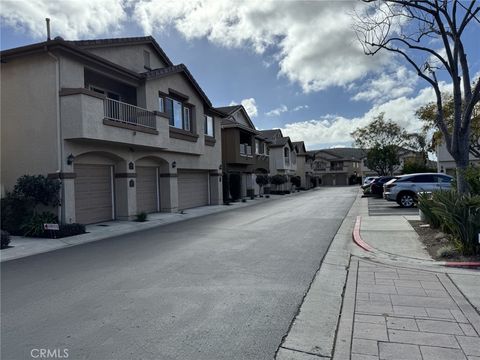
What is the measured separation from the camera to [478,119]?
2277cm

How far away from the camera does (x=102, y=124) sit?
45.2 feet

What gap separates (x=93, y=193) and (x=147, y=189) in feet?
12.8

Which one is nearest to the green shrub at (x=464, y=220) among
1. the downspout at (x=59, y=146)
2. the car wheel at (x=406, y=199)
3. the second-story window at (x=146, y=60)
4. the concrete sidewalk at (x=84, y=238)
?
the concrete sidewalk at (x=84, y=238)

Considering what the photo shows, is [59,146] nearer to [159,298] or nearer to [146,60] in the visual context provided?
[146,60]

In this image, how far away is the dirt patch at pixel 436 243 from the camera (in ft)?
25.2

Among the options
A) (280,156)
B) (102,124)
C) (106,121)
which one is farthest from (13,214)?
(280,156)

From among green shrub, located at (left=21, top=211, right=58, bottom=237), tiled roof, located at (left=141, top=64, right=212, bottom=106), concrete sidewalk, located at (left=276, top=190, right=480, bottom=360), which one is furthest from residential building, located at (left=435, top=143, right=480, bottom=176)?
green shrub, located at (left=21, top=211, right=58, bottom=237)

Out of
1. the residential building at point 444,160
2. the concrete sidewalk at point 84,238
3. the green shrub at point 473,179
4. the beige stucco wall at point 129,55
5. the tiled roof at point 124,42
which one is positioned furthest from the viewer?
the residential building at point 444,160

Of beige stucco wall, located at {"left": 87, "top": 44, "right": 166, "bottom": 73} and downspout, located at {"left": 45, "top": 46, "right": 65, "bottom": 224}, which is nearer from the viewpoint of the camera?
downspout, located at {"left": 45, "top": 46, "right": 65, "bottom": 224}

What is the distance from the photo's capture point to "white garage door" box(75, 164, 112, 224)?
1491 centimetres

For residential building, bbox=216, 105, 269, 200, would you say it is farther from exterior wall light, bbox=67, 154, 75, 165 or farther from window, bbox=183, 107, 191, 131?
exterior wall light, bbox=67, 154, 75, 165

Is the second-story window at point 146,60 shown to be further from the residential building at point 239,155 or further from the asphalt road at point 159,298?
the asphalt road at point 159,298

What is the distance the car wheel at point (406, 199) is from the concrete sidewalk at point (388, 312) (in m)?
11.7

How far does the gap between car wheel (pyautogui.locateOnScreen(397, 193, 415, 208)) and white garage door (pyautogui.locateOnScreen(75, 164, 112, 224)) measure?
14.9 m
